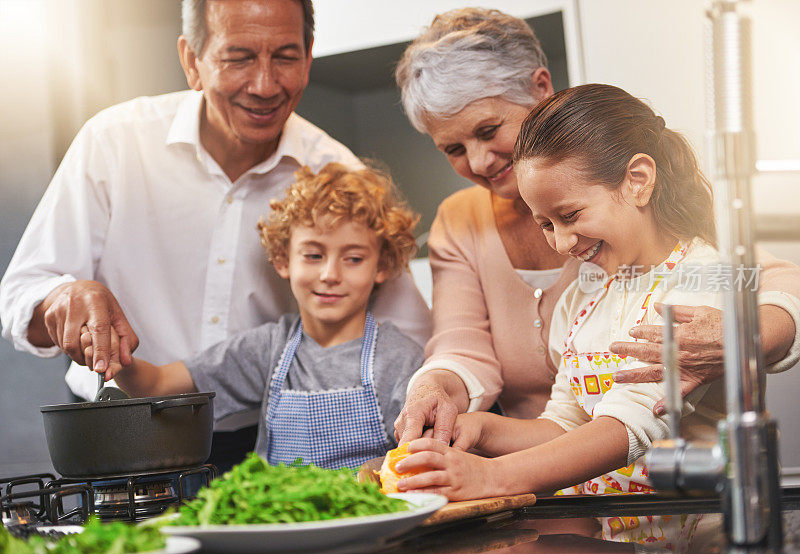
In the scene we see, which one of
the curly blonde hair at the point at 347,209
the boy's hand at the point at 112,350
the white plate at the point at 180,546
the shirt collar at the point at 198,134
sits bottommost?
the white plate at the point at 180,546

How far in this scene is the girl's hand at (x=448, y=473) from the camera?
946 mm

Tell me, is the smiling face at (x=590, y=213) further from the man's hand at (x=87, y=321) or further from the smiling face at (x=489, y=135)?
the man's hand at (x=87, y=321)

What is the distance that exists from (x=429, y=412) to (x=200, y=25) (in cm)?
96

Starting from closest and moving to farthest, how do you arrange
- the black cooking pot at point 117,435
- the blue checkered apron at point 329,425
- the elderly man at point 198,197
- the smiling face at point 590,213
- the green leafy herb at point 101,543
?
the green leafy herb at point 101,543 < the black cooking pot at point 117,435 < the smiling face at point 590,213 < the blue checkered apron at point 329,425 < the elderly man at point 198,197

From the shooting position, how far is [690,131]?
4.62ft

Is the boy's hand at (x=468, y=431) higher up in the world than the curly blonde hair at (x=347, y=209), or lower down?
lower down

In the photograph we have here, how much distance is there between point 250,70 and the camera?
5.31 ft

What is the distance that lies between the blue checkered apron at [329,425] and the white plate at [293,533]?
816 mm

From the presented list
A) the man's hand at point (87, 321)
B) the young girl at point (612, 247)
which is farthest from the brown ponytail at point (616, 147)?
the man's hand at point (87, 321)

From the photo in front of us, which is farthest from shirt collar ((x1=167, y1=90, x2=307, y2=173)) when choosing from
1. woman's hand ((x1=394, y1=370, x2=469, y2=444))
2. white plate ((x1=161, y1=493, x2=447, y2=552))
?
white plate ((x1=161, y1=493, x2=447, y2=552))

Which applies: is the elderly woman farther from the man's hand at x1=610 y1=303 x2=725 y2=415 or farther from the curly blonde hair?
the man's hand at x1=610 y1=303 x2=725 y2=415

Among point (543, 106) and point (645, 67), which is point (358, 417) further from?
point (645, 67)

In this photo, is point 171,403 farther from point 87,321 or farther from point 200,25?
point 200,25

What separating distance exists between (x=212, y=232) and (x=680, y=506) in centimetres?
110
